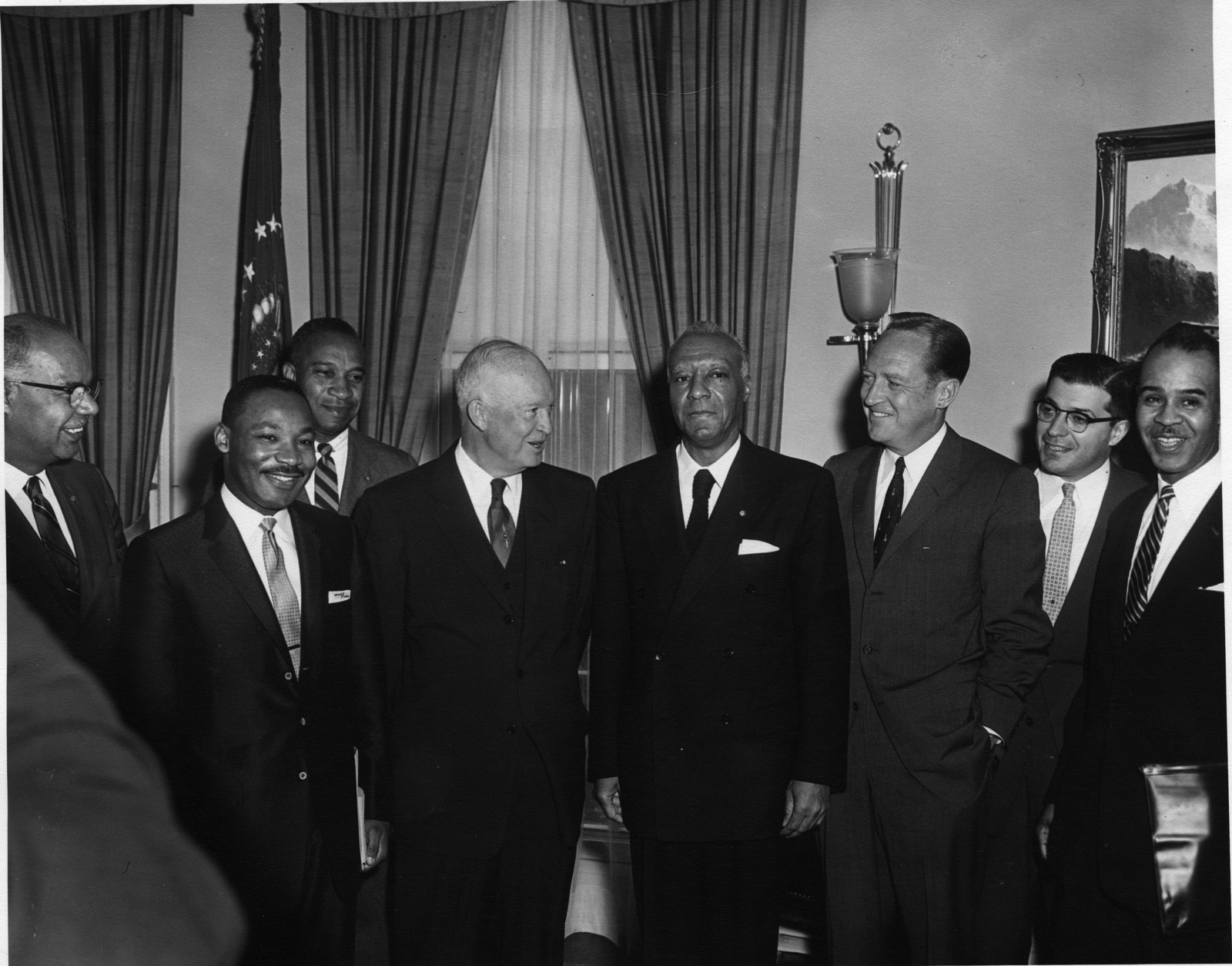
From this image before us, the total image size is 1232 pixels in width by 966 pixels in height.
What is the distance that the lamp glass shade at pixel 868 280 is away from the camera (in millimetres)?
4141

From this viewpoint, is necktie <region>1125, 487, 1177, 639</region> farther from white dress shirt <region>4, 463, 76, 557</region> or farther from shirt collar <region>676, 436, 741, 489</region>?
white dress shirt <region>4, 463, 76, 557</region>

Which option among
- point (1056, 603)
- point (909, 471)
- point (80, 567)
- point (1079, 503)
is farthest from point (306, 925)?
point (1079, 503)

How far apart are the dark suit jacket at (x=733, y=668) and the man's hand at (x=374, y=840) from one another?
0.60 meters

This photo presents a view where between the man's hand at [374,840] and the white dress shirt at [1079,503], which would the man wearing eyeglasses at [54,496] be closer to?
the man's hand at [374,840]

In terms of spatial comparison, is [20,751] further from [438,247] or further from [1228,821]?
[438,247]

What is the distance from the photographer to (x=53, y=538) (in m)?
2.93

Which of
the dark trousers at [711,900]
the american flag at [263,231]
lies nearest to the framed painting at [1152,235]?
the dark trousers at [711,900]

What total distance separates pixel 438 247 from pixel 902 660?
299cm

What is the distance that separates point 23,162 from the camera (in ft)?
16.1

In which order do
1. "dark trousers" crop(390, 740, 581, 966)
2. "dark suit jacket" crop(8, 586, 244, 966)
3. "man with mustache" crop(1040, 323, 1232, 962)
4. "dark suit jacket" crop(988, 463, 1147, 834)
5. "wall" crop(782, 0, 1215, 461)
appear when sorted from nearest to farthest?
1. "dark suit jacket" crop(8, 586, 244, 966)
2. "man with mustache" crop(1040, 323, 1232, 962)
3. "dark trousers" crop(390, 740, 581, 966)
4. "dark suit jacket" crop(988, 463, 1147, 834)
5. "wall" crop(782, 0, 1215, 461)

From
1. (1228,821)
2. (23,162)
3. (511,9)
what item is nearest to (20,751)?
(1228,821)

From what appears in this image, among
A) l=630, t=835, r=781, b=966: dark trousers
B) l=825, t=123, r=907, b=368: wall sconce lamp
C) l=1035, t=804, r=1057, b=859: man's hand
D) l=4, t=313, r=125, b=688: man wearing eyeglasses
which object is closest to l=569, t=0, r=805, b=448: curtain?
l=825, t=123, r=907, b=368: wall sconce lamp

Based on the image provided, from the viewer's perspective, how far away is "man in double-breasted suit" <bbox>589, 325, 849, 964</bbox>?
8.86ft

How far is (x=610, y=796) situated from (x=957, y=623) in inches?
41.6
